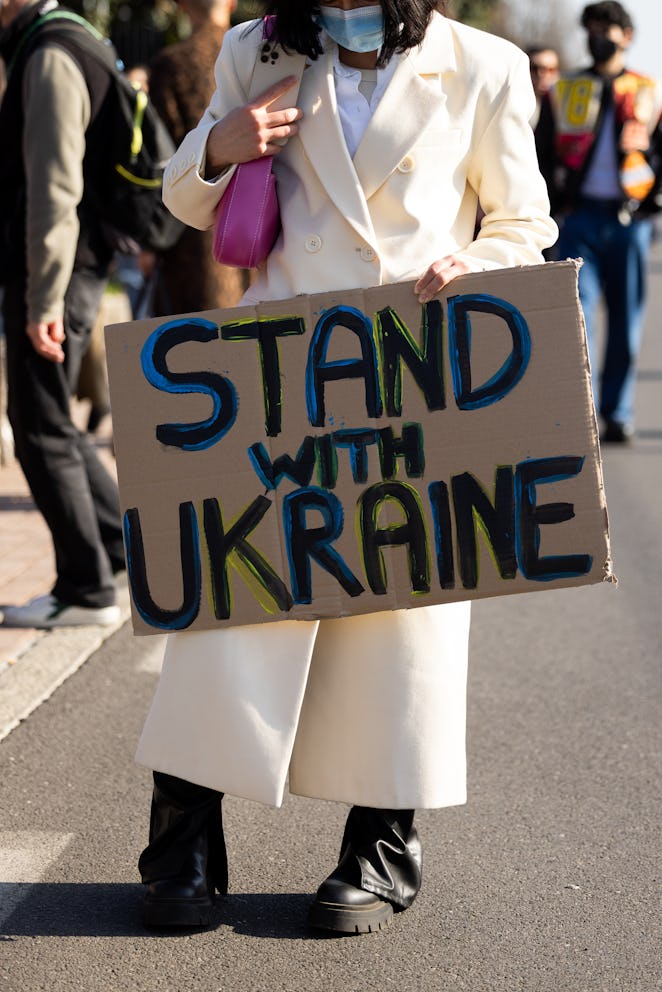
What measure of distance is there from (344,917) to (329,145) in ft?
4.90

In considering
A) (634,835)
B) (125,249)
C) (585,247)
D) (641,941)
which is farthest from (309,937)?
(585,247)

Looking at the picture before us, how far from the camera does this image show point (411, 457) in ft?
9.62

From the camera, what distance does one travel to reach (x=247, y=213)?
2951mm

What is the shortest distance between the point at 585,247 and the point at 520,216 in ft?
18.9

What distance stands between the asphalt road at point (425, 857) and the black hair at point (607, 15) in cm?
459

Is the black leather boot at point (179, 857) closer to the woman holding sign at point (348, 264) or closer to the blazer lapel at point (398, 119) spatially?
the woman holding sign at point (348, 264)

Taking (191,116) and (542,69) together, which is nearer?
(191,116)

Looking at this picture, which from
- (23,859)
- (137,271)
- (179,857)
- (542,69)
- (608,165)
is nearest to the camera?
(179,857)

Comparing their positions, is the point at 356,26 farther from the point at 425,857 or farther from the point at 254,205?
the point at 425,857

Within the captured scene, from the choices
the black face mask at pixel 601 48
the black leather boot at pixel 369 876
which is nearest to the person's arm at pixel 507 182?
the black leather boot at pixel 369 876

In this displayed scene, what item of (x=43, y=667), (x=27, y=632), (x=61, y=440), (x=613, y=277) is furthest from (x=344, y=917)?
(x=613, y=277)

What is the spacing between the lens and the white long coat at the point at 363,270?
2.96 m

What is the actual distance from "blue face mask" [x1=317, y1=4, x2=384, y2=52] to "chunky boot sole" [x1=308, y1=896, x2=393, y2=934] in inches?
65.3

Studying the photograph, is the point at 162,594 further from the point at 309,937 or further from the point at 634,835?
the point at 634,835
